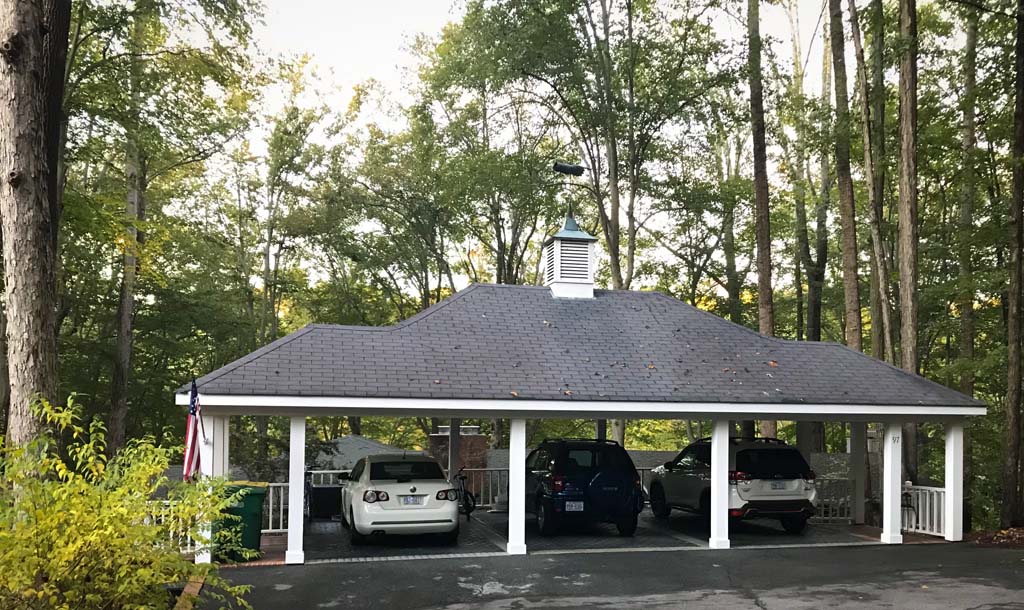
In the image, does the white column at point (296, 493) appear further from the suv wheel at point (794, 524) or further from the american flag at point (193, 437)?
the suv wheel at point (794, 524)

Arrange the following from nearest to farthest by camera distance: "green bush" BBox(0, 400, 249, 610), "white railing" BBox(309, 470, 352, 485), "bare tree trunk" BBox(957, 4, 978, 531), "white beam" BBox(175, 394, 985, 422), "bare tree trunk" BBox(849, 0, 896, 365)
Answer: "green bush" BBox(0, 400, 249, 610) → "white beam" BBox(175, 394, 985, 422) → "white railing" BBox(309, 470, 352, 485) → "bare tree trunk" BBox(849, 0, 896, 365) → "bare tree trunk" BBox(957, 4, 978, 531)

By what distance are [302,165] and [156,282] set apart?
6949 mm

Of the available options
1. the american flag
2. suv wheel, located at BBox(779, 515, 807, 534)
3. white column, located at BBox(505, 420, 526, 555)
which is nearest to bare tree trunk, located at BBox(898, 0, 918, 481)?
suv wheel, located at BBox(779, 515, 807, 534)

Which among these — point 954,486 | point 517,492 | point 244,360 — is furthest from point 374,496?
point 954,486

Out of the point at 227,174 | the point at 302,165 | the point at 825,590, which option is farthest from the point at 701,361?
the point at 227,174

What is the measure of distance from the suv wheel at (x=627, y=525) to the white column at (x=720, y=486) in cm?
134

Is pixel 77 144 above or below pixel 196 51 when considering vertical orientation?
below

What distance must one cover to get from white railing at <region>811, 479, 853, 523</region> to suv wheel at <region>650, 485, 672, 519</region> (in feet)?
9.44

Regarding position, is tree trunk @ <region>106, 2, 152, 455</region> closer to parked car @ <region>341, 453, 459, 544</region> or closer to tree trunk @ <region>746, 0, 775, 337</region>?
parked car @ <region>341, 453, 459, 544</region>

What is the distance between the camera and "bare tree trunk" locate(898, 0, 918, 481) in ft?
51.1

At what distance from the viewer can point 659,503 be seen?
54.0ft

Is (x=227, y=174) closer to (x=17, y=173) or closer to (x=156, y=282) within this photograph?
(x=156, y=282)

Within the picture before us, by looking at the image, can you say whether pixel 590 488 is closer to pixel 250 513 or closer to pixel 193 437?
pixel 250 513

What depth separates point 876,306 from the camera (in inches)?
836
